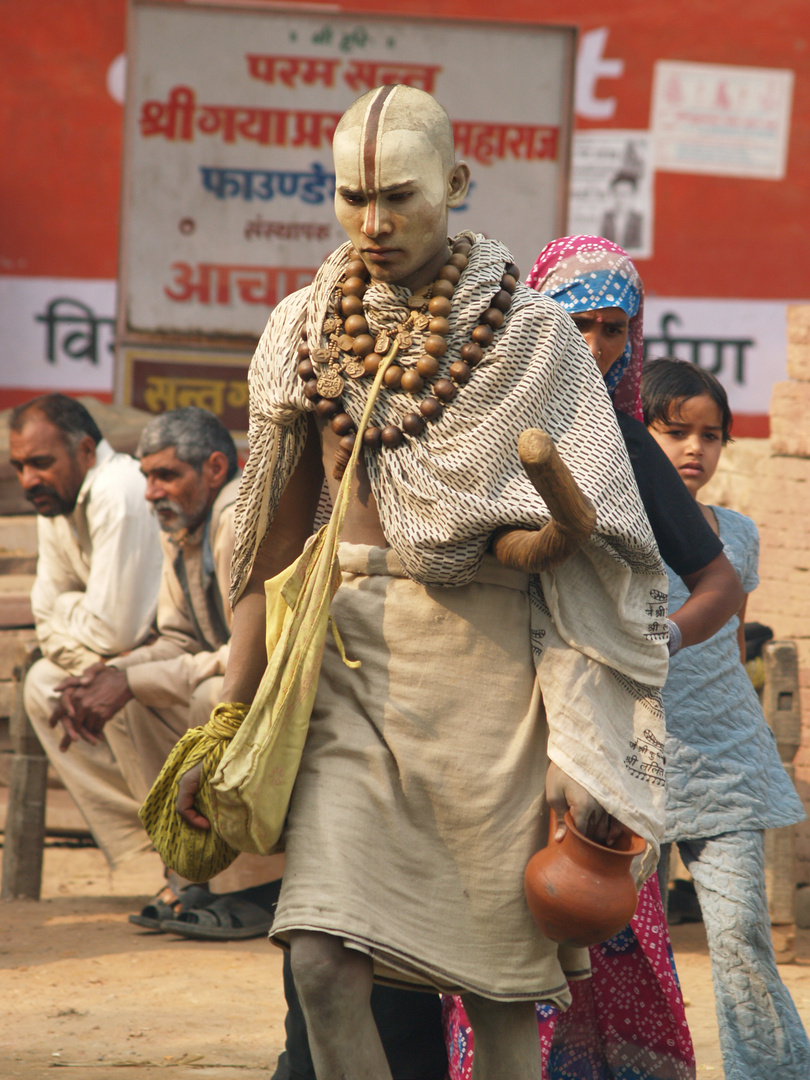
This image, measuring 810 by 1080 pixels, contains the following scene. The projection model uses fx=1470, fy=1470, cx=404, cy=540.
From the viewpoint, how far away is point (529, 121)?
30.4 ft

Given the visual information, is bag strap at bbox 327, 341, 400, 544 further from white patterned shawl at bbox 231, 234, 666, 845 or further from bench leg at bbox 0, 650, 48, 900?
bench leg at bbox 0, 650, 48, 900

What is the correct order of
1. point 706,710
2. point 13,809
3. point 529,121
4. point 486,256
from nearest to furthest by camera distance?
Answer: point 486,256 < point 706,710 < point 13,809 < point 529,121

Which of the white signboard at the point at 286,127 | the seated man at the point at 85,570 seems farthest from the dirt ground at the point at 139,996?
the white signboard at the point at 286,127

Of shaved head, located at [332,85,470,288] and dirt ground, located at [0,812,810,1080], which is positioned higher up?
shaved head, located at [332,85,470,288]

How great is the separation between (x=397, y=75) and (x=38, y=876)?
586 cm

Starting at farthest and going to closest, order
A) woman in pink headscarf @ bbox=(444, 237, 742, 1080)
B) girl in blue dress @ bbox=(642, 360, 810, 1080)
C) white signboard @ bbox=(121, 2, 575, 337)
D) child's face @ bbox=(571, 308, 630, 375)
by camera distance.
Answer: white signboard @ bbox=(121, 2, 575, 337), girl in blue dress @ bbox=(642, 360, 810, 1080), child's face @ bbox=(571, 308, 630, 375), woman in pink headscarf @ bbox=(444, 237, 742, 1080)

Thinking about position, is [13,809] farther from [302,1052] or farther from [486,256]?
[486,256]

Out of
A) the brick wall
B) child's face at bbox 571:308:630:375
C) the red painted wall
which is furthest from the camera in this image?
the red painted wall

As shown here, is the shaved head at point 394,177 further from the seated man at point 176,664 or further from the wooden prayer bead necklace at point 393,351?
the seated man at point 176,664

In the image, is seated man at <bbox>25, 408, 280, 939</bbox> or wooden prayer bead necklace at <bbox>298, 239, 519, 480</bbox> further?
seated man at <bbox>25, 408, 280, 939</bbox>

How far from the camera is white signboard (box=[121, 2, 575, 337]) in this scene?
29.9 ft

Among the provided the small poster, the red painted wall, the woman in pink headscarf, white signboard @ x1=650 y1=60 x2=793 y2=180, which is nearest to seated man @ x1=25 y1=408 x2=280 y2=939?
the woman in pink headscarf

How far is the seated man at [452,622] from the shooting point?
2.37m

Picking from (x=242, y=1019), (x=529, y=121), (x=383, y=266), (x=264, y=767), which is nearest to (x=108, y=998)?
(x=242, y=1019)
